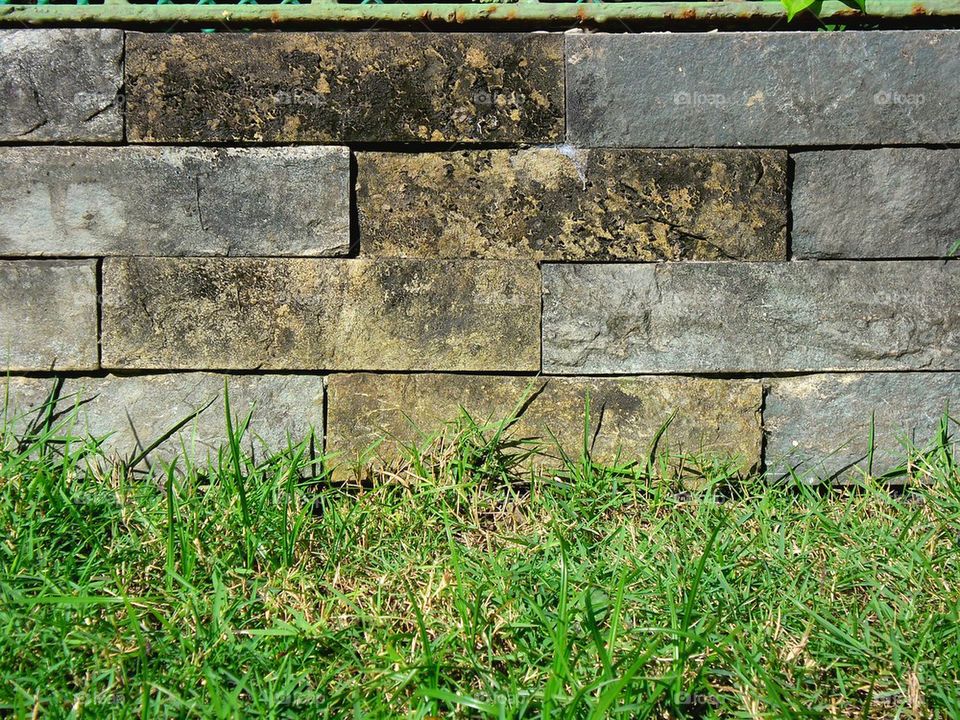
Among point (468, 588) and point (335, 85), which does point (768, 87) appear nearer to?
point (335, 85)

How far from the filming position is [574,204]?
96.6 inches

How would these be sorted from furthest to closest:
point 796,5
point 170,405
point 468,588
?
point 170,405
point 796,5
point 468,588

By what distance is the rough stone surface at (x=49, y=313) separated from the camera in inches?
96.6

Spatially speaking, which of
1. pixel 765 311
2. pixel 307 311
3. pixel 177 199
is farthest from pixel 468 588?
pixel 177 199

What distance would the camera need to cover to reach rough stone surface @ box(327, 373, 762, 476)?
248 cm

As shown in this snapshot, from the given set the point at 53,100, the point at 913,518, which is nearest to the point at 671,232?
the point at 913,518

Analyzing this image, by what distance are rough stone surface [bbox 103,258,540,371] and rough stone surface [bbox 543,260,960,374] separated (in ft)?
0.48

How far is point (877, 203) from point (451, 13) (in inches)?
59.2

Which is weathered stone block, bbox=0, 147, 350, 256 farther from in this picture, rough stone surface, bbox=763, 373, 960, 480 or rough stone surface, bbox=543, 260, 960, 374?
rough stone surface, bbox=763, 373, 960, 480

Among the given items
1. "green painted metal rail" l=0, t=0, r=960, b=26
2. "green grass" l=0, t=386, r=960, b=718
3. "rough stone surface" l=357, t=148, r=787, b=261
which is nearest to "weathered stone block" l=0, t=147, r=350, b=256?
"rough stone surface" l=357, t=148, r=787, b=261

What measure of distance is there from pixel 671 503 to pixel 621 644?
72 centimetres

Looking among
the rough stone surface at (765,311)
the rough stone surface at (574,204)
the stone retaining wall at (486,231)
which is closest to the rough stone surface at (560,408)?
the stone retaining wall at (486,231)

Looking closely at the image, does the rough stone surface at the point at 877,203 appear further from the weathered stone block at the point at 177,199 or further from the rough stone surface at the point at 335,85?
the weathered stone block at the point at 177,199

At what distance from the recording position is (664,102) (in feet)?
7.98
